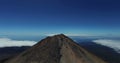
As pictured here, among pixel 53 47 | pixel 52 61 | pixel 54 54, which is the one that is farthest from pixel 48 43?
pixel 52 61

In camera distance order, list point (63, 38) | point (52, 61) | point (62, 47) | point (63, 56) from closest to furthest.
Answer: point (52, 61)
point (63, 56)
point (62, 47)
point (63, 38)

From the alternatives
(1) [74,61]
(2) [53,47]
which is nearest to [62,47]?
(2) [53,47]

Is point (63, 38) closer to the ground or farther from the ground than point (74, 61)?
farther from the ground

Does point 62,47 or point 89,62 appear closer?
point 89,62

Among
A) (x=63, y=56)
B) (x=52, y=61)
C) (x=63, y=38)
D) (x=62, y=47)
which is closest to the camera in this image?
(x=52, y=61)

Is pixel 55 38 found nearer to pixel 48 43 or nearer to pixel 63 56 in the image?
pixel 48 43

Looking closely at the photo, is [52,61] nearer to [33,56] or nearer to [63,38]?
[33,56]
